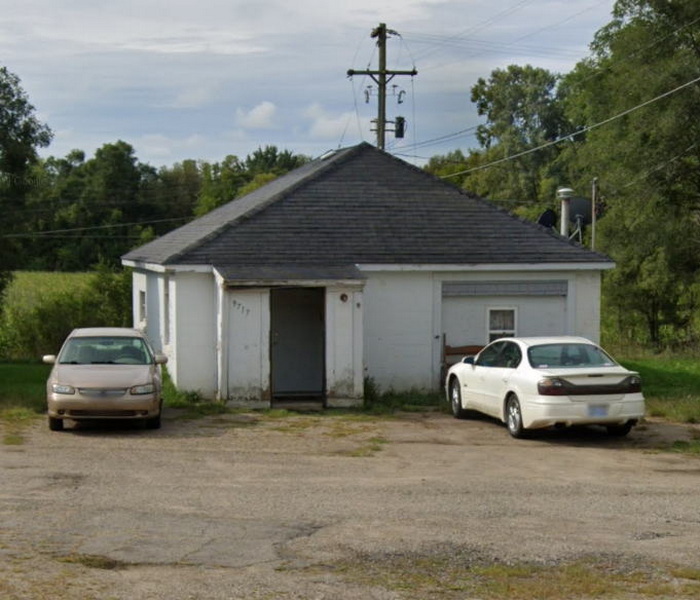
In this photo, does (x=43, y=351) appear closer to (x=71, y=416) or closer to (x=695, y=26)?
(x=71, y=416)

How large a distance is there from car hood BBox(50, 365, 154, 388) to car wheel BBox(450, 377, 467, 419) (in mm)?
5314

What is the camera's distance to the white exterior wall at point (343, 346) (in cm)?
2012

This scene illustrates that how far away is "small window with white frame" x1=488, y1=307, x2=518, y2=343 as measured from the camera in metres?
22.6

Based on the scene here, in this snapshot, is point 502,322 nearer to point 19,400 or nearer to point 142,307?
point 19,400

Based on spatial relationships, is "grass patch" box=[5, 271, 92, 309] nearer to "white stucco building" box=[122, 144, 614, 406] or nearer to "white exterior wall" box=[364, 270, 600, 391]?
"white stucco building" box=[122, 144, 614, 406]

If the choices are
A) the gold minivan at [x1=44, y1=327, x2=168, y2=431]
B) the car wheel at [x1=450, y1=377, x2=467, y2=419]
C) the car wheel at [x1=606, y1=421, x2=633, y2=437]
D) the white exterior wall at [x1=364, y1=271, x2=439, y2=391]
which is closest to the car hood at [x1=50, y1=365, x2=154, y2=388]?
the gold minivan at [x1=44, y1=327, x2=168, y2=431]

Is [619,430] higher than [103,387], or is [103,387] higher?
[103,387]

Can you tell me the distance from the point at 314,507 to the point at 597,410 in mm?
6171

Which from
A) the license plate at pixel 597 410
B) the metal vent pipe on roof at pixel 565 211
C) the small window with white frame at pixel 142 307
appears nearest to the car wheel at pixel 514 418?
the license plate at pixel 597 410

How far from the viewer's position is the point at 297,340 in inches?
879

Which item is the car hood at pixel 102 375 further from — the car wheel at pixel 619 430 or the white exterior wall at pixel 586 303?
the white exterior wall at pixel 586 303

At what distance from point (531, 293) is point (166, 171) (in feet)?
233

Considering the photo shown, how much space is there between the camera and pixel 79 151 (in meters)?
84.1

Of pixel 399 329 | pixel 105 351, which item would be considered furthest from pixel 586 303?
pixel 105 351
